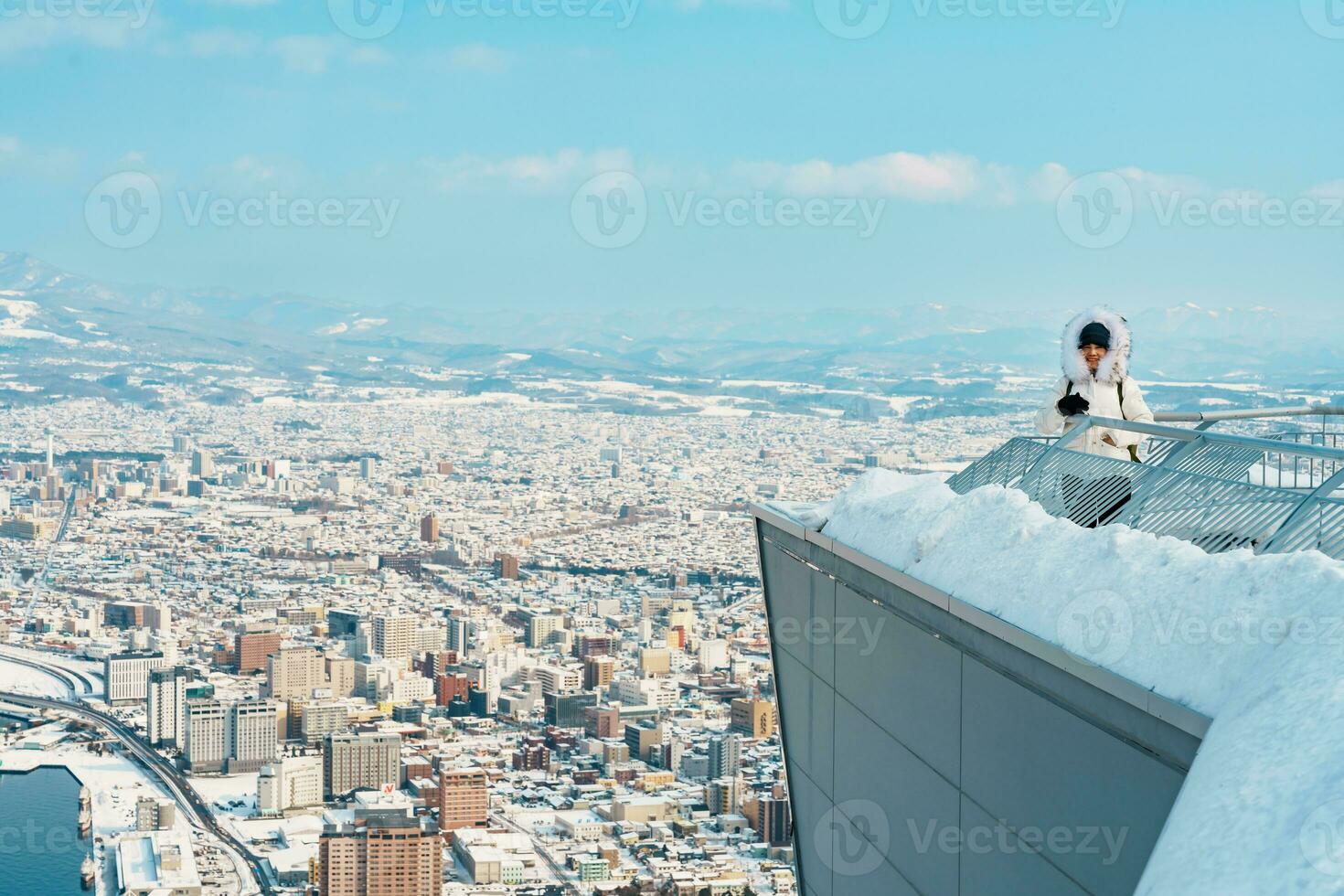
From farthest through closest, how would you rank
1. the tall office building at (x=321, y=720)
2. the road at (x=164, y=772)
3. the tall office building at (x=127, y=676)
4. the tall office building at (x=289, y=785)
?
the tall office building at (x=127, y=676) → the tall office building at (x=321, y=720) → the tall office building at (x=289, y=785) → the road at (x=164, y=772)

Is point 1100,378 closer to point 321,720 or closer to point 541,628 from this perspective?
point 321,720

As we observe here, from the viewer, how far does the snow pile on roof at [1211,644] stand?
4.05 ft

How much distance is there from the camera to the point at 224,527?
1624 inches

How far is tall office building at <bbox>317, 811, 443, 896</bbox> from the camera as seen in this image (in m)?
11.1

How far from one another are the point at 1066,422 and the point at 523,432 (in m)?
58.4

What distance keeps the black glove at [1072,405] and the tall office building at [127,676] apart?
19872 mm

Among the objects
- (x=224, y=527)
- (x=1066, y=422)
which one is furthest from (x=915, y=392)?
(x=1066, y=422)

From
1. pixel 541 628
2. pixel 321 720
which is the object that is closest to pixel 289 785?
pixel 321 720
